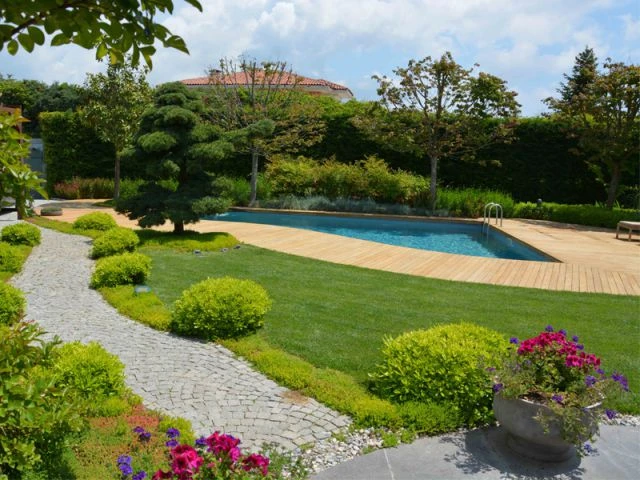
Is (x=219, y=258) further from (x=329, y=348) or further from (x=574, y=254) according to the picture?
(x=574, y=254)

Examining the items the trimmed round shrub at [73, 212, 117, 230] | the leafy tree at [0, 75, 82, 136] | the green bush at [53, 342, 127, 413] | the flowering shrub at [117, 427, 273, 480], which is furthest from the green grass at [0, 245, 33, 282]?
the leafy tree at [0, 75, 82, 136]

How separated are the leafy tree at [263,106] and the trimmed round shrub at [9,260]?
1149cm

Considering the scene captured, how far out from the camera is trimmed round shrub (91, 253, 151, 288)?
307 inches

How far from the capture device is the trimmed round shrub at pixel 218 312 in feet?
18.6

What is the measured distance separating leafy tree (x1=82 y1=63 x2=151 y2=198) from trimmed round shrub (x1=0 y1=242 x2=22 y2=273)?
406 inches

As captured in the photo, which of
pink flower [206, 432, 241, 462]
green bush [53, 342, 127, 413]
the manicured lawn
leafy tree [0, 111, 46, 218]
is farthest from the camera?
the manicured lawn

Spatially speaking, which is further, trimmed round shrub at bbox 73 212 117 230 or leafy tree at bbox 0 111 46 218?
trimmed round shrub at bbox 73 212 117 230

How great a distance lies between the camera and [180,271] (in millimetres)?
9039

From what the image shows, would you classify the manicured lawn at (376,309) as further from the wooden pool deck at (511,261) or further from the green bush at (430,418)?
the green bush at (430,418)

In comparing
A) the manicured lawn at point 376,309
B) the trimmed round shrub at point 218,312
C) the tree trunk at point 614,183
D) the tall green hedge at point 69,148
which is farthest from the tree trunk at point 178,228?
the tree trunk at point 614,183

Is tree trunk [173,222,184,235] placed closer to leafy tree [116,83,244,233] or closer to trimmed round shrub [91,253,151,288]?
leafy tree [116,83,244,233]

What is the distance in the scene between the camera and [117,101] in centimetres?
1877

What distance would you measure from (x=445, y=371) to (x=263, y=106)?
17.4 m

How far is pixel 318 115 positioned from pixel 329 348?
16633mm
